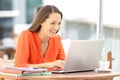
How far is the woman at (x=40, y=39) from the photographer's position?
3.49 metres

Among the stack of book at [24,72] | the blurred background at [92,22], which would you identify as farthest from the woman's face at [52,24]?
the blurred background at [92,22]

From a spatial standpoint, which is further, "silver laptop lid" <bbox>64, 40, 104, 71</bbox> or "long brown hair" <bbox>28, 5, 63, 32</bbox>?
"long brown hair" <bbox>28, 5, 63, 32</bbox>

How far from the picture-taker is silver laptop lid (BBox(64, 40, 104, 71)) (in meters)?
3.19

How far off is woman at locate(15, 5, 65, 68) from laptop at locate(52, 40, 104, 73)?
27cm

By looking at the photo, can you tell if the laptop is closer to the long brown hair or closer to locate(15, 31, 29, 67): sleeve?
locate(15, 31, 29, 67): sleeve

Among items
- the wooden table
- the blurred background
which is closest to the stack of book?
the wooden table

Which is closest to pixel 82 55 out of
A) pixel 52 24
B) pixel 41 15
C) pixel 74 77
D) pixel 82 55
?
pixel 82 55

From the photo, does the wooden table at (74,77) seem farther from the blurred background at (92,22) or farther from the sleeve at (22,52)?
the blurred background at (92,22)

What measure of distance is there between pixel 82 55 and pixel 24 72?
531 millimetres

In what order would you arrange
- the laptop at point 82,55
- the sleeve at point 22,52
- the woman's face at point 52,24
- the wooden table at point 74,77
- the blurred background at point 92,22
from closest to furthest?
1. the wooden table at point 74,77
2. the laptop at point 82,55
3. the sleeve at point 22,52
4. the woman's face at point 52,24
5. the blurred background at point 92,22

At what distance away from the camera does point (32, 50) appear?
3.55 m

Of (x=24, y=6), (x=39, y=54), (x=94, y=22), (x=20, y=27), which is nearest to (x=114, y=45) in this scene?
(x=94, y=22)

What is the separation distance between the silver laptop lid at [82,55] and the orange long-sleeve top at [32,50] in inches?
16.0

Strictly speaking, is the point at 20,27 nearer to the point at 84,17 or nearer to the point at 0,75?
the point at 84,17
